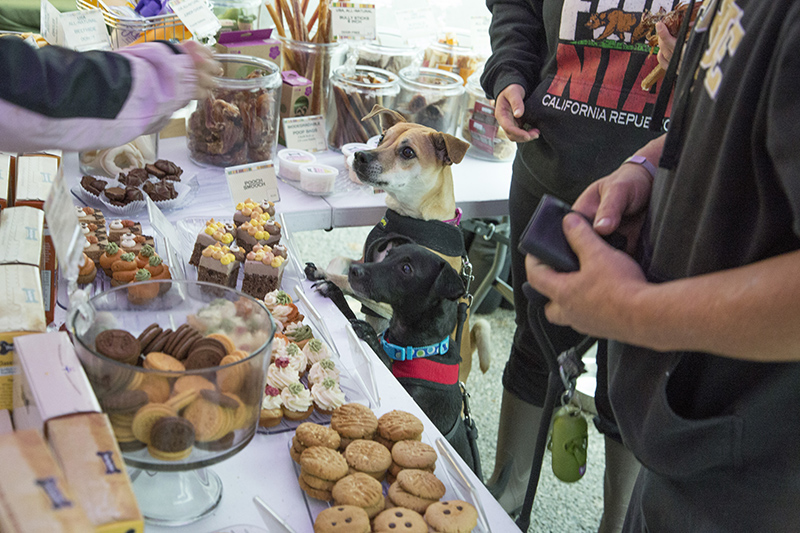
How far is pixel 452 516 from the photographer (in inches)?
36.1

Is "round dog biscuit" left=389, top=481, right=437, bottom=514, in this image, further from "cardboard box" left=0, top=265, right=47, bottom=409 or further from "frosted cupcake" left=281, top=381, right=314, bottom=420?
"cardboard box" left=0, top=265, right=47, bottom=409

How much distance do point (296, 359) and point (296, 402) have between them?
0.41 feet

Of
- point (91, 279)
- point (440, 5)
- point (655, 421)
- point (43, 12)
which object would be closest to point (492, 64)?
point (91, 279)

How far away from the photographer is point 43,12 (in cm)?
216

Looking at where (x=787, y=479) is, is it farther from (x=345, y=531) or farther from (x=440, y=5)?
(x=440, y=5)

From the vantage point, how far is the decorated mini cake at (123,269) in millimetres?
1482

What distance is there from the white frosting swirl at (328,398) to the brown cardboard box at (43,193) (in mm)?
498

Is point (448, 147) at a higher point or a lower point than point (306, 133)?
higher

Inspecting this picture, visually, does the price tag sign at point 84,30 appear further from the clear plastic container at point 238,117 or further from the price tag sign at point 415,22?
the price tag sign at point 415,22

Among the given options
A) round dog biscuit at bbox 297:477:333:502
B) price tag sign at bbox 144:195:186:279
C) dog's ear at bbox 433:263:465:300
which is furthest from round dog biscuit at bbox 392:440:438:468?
price tag sign at bbox 144:195:186:279

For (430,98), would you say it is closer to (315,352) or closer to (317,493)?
(315,352)

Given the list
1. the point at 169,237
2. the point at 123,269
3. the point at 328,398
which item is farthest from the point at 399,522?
the point at 169,237

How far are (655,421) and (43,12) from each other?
2.30 metres

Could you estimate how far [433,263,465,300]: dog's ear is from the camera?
57.2 inches
